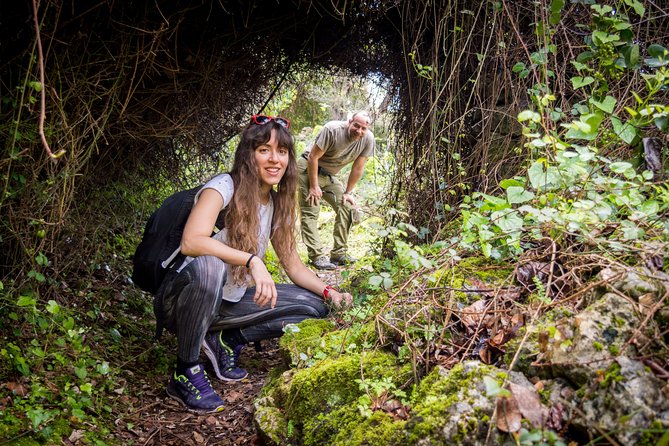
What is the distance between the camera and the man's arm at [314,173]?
545 centimetres

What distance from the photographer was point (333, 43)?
419 cm

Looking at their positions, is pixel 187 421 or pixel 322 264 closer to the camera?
pixel 187 421

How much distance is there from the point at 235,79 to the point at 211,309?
232cm

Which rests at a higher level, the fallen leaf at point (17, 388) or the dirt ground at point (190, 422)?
the fallen leaf at point (17, 388)

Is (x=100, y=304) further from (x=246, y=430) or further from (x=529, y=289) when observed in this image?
(x=529, y=289)

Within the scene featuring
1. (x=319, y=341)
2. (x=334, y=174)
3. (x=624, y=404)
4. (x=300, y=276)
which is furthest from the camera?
(x=334, y=174)

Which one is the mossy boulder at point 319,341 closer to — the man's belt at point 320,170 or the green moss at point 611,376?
the green moss at point 611,376

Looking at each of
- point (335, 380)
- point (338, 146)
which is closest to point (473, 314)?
point (335, 380)

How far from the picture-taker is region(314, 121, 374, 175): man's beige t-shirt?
5340 mm

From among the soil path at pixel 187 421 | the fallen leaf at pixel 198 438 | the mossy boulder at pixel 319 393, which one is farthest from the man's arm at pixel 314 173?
the mossy boulder at pixel 319 393

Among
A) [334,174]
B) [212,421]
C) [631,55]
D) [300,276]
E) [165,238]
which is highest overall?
→ [631,55]

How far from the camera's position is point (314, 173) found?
551cm

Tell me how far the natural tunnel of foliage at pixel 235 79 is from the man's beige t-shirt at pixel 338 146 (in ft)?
2.51

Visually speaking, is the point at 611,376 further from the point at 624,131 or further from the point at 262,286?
the point at 262,286
